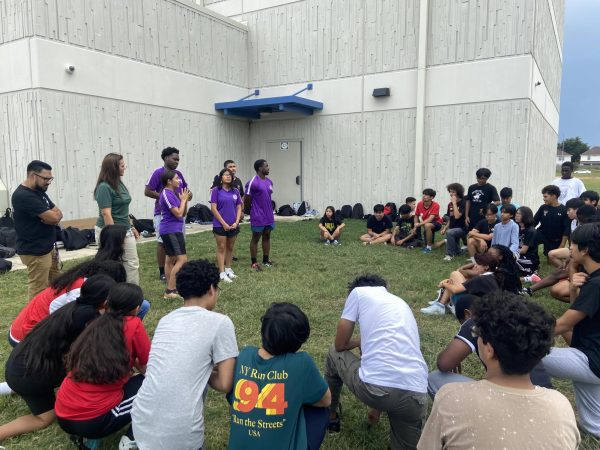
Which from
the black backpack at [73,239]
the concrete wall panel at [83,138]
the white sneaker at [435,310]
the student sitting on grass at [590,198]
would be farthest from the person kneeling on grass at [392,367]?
the concrete wall panel at [83,138]

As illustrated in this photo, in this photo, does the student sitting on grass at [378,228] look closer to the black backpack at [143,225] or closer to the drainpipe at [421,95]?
the drainpipe at [421,95]

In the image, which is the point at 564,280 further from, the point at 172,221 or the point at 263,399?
the point at 172,221

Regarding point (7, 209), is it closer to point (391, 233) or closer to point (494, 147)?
point (391, 233)

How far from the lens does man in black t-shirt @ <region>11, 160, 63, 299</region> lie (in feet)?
13.7

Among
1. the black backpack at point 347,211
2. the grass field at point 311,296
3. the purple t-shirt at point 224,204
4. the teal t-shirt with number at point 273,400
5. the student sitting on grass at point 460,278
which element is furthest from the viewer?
the black backpack at point 347,211

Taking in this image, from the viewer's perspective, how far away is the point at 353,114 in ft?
44.8

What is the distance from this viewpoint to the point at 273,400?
199 cm

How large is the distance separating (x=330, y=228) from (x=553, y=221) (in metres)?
4.44

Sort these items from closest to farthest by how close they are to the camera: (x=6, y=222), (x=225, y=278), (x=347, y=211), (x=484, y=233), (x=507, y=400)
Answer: (x=507, y=400), (x=225, y=278), (x=484, y=233), (x=6, y=222), (x=347, y=211)

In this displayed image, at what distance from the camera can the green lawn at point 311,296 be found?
278 cm

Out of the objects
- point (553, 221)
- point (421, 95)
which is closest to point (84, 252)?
point (553, 221)

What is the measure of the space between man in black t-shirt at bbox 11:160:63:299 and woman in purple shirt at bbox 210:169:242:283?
7.42 feet

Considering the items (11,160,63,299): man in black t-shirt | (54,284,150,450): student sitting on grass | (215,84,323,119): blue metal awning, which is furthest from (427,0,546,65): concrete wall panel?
(54,284,150,450): student sitting on grass

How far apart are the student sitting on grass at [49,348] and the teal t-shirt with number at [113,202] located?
7.54 ft
